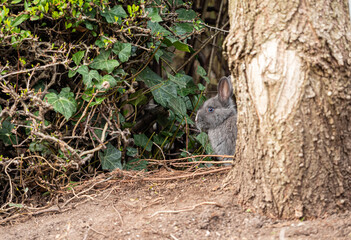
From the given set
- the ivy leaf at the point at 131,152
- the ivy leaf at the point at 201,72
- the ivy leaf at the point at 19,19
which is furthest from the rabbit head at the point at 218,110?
the ivy leaf at the point at 19,19

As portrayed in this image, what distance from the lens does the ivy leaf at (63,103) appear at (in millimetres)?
3162

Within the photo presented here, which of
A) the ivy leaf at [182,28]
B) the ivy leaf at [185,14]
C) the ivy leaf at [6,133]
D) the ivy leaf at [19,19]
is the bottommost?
the ivy leaf at [6,133]

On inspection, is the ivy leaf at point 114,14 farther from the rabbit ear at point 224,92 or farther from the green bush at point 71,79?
the rabbit ear at point 224,92

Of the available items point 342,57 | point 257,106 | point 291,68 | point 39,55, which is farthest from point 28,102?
point 342,57

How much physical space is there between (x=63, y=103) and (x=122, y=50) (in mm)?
667

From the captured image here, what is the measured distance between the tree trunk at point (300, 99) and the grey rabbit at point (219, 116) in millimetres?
2225

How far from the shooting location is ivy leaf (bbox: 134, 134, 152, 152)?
4082 millimetres

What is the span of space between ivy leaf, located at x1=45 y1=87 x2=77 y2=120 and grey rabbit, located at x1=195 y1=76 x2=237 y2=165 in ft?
6.20

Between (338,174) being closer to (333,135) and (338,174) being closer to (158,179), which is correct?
(333,135)

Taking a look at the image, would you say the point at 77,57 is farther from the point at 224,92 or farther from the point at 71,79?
the point at 224,92

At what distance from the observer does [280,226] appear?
2.26 m

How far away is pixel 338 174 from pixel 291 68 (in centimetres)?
66

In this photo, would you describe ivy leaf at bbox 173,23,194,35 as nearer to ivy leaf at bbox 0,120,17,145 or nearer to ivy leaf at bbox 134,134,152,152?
ivy leaf at bbox 134,134,152,152

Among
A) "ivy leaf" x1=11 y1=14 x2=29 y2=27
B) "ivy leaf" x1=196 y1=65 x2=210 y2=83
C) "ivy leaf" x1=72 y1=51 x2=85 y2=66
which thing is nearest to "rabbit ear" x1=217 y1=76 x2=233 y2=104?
"ivy leaf" x1=196 y1=65 x2=210 y2=83
